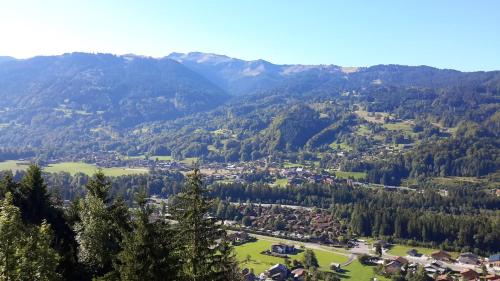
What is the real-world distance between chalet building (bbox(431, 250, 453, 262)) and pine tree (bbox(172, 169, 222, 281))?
72.0 m

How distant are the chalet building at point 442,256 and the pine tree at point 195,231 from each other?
236ft

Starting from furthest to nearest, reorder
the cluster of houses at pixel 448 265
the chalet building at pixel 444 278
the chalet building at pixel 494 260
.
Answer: the chalet building at pixel 494 260
the cluster of houses at pixel 448 265
the chalet building at pixel 444 278

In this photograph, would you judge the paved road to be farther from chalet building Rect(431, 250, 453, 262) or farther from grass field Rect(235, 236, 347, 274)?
grass field Rect(235, 236, 347, 274)

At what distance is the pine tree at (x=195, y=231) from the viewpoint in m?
21.9

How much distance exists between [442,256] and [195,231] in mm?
74158

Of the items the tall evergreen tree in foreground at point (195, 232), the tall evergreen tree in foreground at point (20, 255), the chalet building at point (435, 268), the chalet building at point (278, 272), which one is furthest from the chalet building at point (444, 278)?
the tall evergreen tree in foreground at point (20, 255)

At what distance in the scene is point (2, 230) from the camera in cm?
1736

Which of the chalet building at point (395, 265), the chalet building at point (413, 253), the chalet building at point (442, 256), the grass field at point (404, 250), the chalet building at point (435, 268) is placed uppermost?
the chalet building at point (395, 265)

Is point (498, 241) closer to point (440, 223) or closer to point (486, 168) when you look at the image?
point (440, 223)

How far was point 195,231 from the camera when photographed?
870 inches

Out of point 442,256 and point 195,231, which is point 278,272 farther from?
point 195,231

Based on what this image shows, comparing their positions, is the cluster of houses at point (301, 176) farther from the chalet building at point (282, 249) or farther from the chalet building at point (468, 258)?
the chalet building at point (468, 258)

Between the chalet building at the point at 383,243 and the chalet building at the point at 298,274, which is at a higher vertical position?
the chalet building at the point at 298,274

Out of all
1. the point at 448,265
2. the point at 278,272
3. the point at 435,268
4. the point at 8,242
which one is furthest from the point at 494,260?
the point at 8,242
